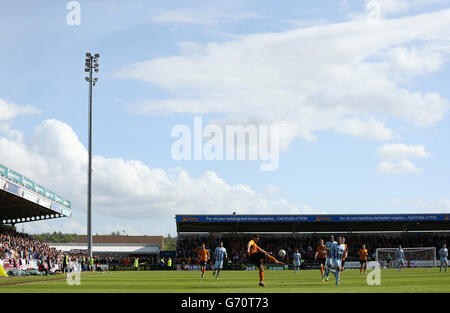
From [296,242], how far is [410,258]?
58.3ft

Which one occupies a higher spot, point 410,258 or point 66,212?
point 66,212

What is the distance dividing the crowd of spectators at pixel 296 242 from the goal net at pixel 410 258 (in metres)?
7.66

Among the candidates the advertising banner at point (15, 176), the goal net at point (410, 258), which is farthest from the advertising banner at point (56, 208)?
the goal net at point (410, 258)

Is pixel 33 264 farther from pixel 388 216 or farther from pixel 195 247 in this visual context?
pixel 388 216

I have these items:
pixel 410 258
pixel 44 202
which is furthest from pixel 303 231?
pixel 44 202

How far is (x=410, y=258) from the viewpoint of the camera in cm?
5872

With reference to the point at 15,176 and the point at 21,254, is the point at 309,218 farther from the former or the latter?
the point at 15,176

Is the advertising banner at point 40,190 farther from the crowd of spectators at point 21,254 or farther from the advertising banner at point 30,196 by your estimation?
the crowd of spectators at point 21,254

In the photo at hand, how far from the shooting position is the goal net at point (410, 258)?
57.3 metres

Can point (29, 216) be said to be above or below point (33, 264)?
above

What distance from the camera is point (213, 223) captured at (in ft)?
243
